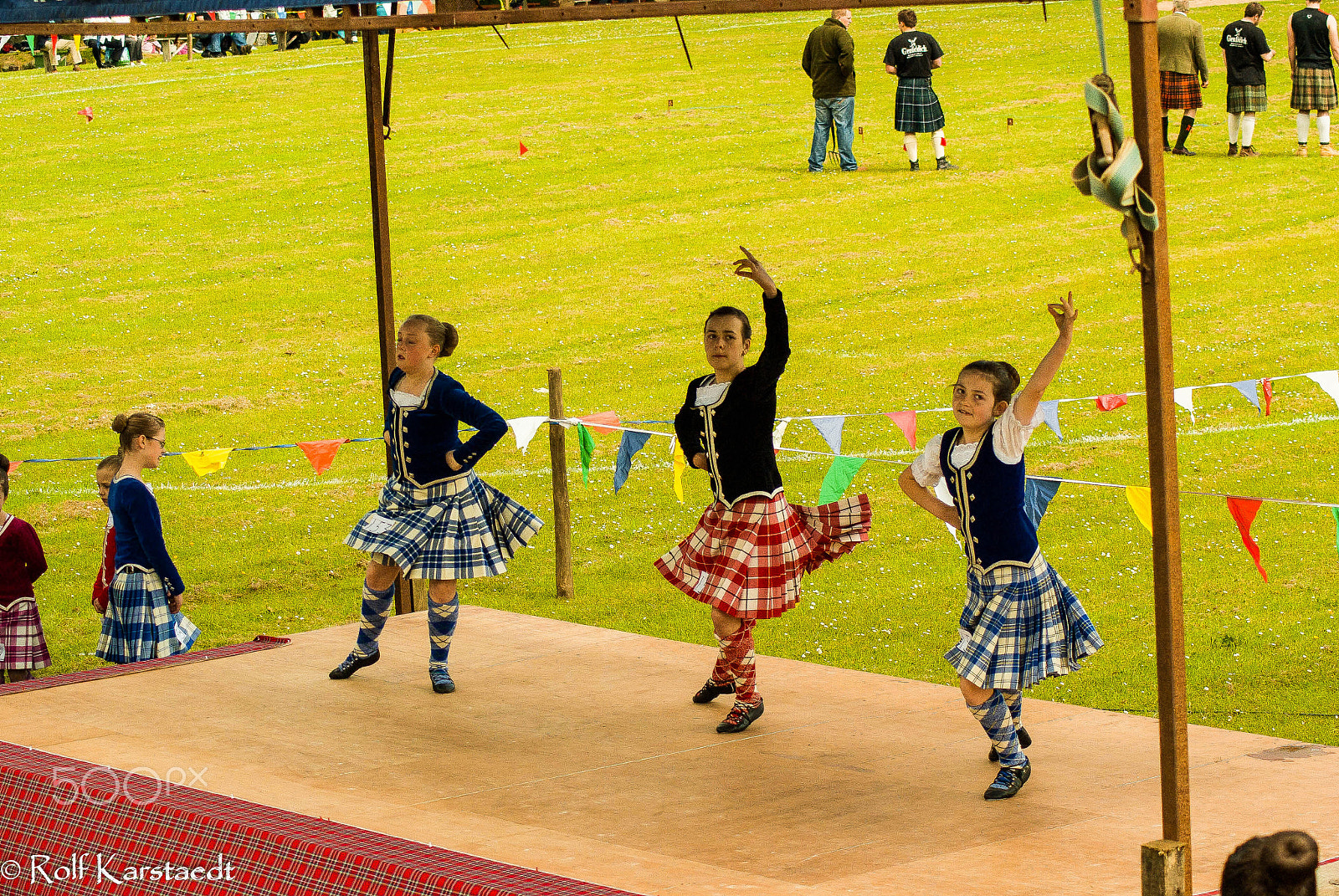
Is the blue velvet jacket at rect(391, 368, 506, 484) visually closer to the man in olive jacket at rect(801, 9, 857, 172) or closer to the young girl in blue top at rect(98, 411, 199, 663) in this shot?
the young girl in blue top at rect(98, 411, 199, 663)

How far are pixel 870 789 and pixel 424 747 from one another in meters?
1.86

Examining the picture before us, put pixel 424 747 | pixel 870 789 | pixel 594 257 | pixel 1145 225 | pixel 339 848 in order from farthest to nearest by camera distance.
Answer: pixel 594 257 → pixel 424 747 → pixel 870 789 → pixel 339 848 → pixel 1145 225

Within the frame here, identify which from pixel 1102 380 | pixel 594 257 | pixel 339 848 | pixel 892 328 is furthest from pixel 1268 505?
pixel 594 257

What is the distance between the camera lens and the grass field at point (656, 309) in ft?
34.0

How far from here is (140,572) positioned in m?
8.00

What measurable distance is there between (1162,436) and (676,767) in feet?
9.50

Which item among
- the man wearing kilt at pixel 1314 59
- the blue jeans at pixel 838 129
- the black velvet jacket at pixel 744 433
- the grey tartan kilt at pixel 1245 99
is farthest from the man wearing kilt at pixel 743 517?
the grey tartan kilt at pixel 1245 99

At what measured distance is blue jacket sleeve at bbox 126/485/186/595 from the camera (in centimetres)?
778

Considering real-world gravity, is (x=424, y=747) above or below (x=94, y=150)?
below

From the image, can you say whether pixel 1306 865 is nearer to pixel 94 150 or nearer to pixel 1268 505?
pixel 1268 505

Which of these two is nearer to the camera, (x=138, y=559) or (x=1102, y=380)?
(x=138, y=559)

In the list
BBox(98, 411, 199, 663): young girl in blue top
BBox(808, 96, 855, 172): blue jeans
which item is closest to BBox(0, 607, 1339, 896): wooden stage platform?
BBox(98, 411, 199, 663): young girl in blue top

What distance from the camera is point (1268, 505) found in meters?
11.3

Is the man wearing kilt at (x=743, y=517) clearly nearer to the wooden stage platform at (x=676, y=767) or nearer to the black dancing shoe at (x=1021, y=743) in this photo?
the wooden stage platform at (x=676, y=767)
